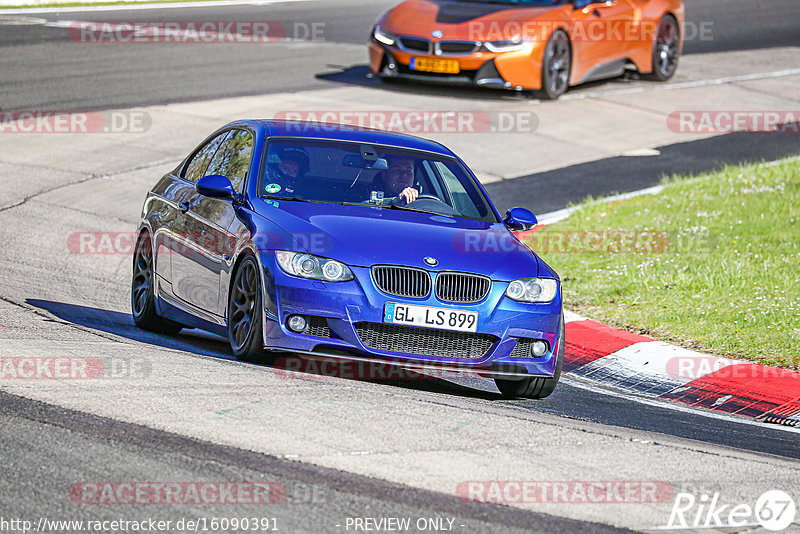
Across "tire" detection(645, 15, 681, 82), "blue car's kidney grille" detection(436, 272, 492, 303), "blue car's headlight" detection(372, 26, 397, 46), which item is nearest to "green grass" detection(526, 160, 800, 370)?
"blue car's kidney grille" detection(436, 272, 492, 303)

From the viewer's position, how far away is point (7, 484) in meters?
4.90

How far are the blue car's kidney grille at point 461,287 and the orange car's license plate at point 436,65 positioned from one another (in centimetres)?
1144

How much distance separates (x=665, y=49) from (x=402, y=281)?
1533 centimetres

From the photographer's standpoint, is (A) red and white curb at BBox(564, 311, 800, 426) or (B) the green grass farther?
(B) the green grass

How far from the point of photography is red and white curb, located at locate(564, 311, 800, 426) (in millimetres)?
8383

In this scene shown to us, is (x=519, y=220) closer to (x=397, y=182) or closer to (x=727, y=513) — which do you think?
(x=397, y=182)

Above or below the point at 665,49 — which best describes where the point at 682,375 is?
A: below

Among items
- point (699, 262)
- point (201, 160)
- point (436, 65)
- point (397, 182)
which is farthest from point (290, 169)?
point (436, 65)

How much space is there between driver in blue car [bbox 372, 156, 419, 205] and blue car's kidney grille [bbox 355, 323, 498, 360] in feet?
4.16

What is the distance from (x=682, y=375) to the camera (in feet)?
29.6

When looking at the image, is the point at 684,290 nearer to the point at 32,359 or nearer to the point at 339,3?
the point at 32,359

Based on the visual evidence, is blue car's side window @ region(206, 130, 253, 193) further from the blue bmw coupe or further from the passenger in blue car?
the passenger in blue car

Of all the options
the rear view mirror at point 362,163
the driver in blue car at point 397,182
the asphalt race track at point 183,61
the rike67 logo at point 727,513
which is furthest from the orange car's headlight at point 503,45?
the rike67 logo at point 727,513

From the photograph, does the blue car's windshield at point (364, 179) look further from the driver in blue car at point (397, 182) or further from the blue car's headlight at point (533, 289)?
the blue car's headlight at point (533, 289)
